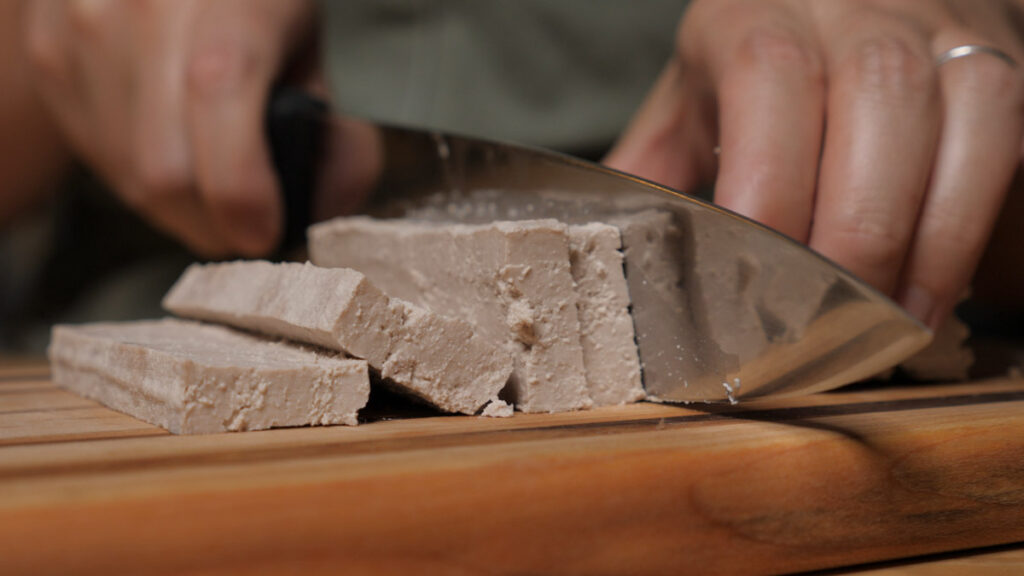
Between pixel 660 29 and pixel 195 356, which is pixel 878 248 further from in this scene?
pixel 660 29

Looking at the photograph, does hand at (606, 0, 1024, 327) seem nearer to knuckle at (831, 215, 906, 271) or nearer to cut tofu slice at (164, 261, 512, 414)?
knuckle at (831, 215, 906, 271)

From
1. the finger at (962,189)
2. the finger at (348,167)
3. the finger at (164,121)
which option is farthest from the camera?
the finger at (164,121)

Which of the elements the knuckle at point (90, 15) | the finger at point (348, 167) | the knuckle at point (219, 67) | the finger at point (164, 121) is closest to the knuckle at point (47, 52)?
the knuckle at point (90, 15)

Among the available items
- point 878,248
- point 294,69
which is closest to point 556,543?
point 878,248

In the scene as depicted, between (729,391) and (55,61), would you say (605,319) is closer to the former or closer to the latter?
(729,391)

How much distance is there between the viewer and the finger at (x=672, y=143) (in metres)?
1.82

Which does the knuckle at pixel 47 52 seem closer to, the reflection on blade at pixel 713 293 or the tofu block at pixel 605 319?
the reflection on blade at pixel 713 293

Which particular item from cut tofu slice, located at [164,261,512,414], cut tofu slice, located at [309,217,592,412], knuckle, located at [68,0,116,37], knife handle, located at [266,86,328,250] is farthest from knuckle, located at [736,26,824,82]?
knuckle, located at [68,0,116,37]

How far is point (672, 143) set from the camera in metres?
1.92

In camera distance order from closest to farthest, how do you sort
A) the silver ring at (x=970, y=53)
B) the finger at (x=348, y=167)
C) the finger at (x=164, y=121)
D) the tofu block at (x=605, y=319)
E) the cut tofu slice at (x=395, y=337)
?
the cut tofu slice at (x=395, y=337), the tofu block at (x=605, y=319), the silver ring at (x=970, y=53), the finger at (x=348, y=167), the finger at (x=164, y=121)

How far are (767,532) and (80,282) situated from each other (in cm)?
306

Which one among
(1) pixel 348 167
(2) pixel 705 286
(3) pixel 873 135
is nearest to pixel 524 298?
(2) pixel 705 286

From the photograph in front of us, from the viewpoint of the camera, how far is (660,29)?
269cm

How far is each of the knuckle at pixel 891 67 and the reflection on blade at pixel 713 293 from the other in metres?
0.43
